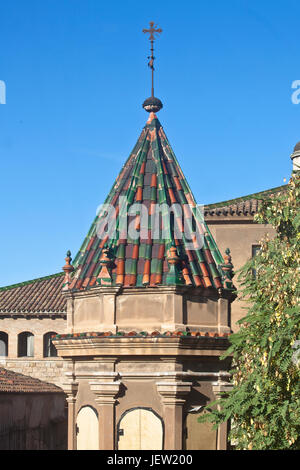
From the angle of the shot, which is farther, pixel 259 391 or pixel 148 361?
pixel 148 361

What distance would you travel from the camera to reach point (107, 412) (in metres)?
16.9

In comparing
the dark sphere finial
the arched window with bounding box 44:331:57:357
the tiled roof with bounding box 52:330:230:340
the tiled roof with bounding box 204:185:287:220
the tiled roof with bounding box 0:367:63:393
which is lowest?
the tiled roof with bounding box 0:367:63:393

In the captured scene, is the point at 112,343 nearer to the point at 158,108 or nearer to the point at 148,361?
the point at 148,361

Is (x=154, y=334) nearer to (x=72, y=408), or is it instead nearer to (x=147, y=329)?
(x=147, y=329)

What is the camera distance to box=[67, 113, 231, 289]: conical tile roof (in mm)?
17078

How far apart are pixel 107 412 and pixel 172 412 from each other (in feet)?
4.24

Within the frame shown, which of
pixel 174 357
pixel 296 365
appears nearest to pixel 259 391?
pixel 296 365

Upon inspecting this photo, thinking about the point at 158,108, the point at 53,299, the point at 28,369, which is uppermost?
the point at 158,108

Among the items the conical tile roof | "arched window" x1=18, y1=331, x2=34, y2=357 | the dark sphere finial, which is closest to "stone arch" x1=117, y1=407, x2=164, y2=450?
the conical tile roof

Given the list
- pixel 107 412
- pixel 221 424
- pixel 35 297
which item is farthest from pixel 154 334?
pixel 35 297

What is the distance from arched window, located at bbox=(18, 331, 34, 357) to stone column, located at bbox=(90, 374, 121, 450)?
A: 34.2 metres

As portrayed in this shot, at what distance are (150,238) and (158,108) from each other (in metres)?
3.62

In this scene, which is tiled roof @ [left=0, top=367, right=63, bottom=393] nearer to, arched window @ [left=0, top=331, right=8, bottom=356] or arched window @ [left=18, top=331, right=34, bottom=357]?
arched window @ [left=18, top=331, right=34, bottom=357]

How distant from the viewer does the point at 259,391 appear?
15602 millimetres
